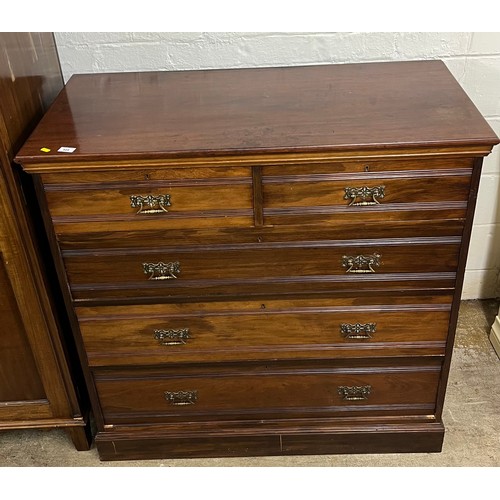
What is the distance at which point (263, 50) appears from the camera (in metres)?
2.07

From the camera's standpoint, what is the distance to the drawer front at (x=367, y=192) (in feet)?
5.13

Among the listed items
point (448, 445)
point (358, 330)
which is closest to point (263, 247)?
point (358, 330)

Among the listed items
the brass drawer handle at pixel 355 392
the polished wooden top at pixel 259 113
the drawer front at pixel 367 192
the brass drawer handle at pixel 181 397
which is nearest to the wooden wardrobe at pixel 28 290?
the polished wooden top at pixel 259 113

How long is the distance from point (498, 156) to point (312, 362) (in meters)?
1.06

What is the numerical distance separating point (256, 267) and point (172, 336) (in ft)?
1.10

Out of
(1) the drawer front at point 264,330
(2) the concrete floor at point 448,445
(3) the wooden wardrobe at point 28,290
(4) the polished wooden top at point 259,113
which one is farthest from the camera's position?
(2) the concrete floor at point 448,445

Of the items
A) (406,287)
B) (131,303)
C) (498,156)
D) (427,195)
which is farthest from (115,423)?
(498,156)

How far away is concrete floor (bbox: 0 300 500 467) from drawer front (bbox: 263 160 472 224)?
2.75 feet

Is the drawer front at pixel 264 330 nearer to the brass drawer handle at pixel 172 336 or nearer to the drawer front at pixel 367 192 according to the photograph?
the brass drawer handle at pixel 172 336

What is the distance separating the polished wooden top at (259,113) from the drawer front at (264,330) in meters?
0.47

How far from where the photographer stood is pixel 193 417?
6.59 feet

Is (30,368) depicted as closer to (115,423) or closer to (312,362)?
(115,423)

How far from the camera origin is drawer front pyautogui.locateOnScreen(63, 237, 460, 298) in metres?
1.68

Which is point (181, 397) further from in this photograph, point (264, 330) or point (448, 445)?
point (448, 445)
